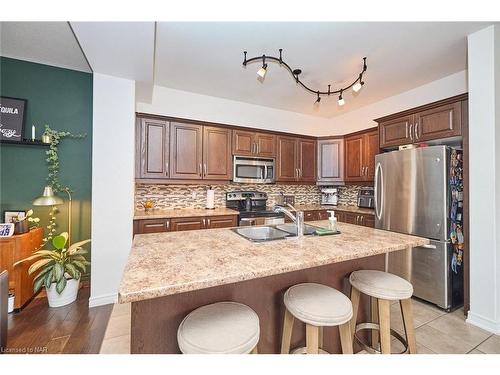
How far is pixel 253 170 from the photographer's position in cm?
366

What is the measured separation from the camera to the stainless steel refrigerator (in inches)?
91.4

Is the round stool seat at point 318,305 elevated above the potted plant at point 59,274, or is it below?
above

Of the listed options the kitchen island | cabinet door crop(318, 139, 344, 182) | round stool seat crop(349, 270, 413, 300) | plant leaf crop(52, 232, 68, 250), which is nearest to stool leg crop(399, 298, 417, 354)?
round stool seat crop(349, 270, 413, 300)

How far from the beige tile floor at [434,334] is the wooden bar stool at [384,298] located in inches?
14.1

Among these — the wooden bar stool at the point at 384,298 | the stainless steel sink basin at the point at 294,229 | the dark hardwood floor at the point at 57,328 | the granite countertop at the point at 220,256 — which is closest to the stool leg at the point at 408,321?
the wooden bar stool at the point at 384,298

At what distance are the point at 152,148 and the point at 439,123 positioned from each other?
3490 millimetres

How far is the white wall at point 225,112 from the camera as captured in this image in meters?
3.38

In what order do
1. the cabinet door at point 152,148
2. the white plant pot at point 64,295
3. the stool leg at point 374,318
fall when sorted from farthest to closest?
the cabinet door at point 152,148
the white plant pot at point 64,295
the stool leg at point 374,318

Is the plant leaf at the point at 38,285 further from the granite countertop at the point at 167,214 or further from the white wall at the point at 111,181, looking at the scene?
the granite countertop at the point at 167,214

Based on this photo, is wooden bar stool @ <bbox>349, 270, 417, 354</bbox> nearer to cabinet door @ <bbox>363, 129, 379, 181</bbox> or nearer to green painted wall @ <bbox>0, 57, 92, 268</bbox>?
cabinet door @ <bbox>363, 129, 379, 181</bbox>

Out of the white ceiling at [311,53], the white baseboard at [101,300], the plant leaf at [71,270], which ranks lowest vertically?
the white baseboard at [101,300]

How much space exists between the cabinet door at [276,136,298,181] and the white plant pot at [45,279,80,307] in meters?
3.01
